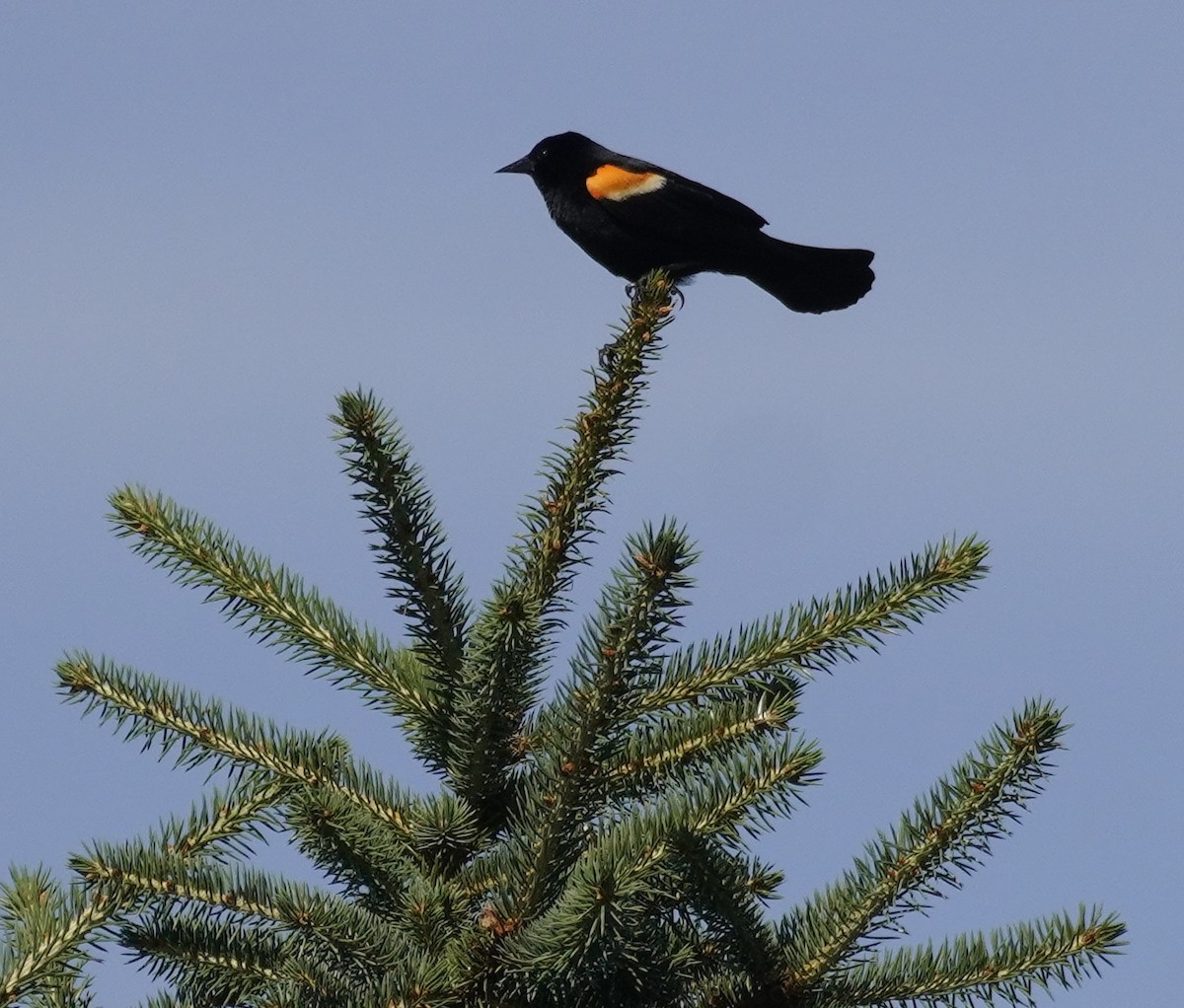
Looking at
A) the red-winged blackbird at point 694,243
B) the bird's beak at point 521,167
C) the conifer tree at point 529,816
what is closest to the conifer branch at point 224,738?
the conifer tree at point 529,816

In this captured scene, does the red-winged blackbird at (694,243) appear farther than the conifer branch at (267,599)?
Yes

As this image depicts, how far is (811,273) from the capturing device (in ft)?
20.0

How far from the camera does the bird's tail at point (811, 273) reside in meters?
6.05

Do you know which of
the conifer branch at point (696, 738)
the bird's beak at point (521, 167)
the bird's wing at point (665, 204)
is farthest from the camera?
the bird's beak at point (521, 167)

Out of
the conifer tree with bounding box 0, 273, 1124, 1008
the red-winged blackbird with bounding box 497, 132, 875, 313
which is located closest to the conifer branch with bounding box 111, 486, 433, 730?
the conifer tree with bounding box 0, 273, 1124, 1008

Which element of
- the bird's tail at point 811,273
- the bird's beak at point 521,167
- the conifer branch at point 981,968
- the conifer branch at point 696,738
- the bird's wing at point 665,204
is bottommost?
the conifer branch at point 981,968

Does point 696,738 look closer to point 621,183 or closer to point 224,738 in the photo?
point 224,738

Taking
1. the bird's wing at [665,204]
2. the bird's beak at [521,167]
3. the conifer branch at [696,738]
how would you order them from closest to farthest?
the conifer branch at [696,738] < the bird's wing at [665,204] < the bird's beak at [521,167]

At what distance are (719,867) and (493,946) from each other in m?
0.34

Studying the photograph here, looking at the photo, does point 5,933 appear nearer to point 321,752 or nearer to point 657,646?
point 321,752

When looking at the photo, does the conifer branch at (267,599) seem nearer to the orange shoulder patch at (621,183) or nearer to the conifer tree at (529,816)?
the conifer tree at (529,816)

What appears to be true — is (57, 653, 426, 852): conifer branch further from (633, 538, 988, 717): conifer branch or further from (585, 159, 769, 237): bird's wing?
(585, 159, 769, 237): bird's wing

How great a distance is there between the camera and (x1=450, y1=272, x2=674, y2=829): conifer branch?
215cm

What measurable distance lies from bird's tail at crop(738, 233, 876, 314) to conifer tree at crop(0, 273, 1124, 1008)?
12.6 feet
